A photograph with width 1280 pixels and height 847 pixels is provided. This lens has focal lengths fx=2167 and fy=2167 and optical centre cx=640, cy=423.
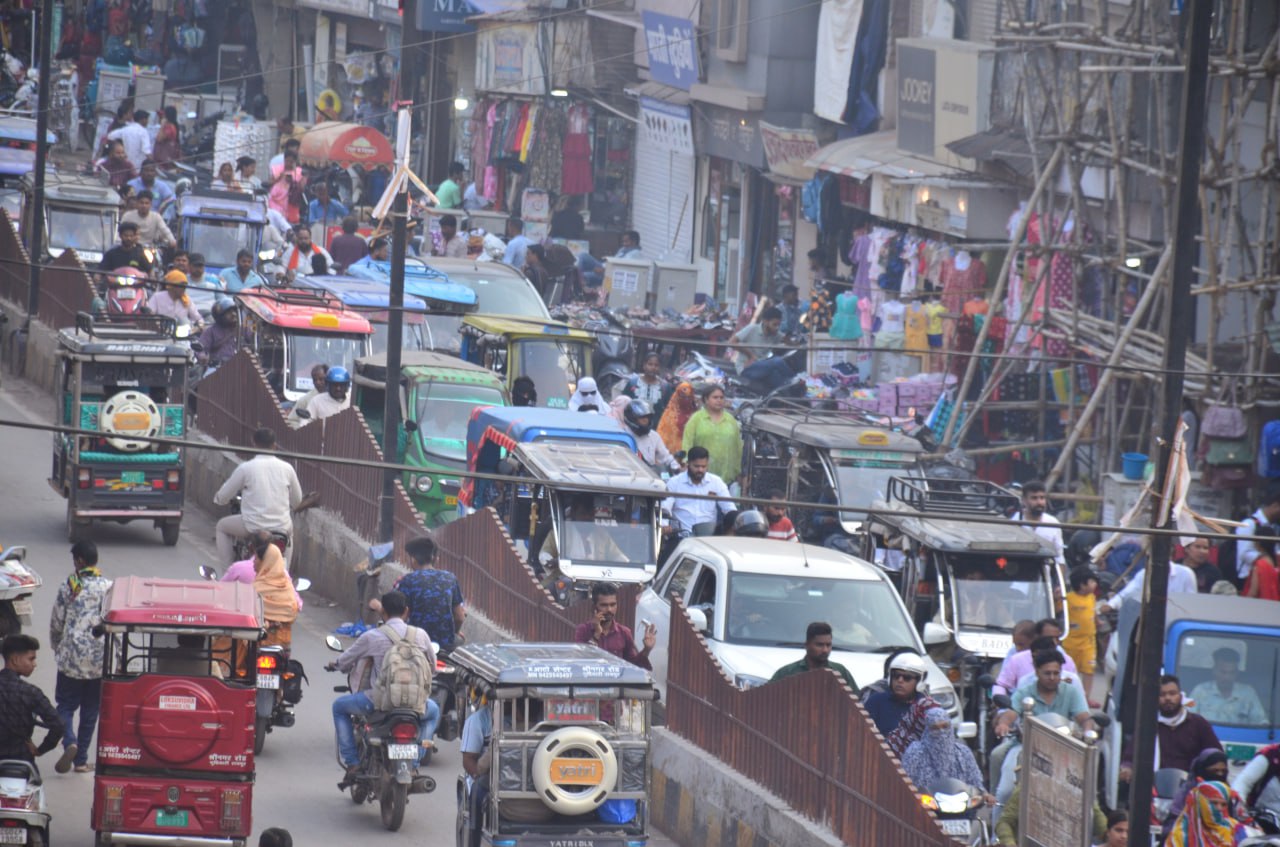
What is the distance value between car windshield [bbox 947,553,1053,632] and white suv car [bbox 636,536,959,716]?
108 centimetres

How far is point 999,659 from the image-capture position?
16141 mm

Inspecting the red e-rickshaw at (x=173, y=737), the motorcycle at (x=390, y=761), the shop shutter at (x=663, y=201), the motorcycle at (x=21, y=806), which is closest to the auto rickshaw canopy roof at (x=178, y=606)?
the red e-rickshaw at (x=173, y=737)

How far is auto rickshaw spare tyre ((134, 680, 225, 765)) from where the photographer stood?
483 inches

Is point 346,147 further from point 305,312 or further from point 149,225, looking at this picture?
point 305,312

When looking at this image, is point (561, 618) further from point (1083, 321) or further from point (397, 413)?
point (1083, 321)

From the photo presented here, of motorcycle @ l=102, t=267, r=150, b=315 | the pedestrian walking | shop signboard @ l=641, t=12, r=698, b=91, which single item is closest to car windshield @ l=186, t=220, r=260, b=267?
motorcycle @ l=102, t=267, r=150, b=315

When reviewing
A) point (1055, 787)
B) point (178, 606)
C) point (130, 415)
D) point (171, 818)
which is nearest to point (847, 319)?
point (130, 415)

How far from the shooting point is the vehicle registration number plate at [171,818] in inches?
484

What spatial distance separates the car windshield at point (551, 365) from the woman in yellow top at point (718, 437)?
299cm

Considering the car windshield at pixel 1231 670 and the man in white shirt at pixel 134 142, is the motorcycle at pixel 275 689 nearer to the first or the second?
the car windshield at pixel 1231 670

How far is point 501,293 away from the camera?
29.0m

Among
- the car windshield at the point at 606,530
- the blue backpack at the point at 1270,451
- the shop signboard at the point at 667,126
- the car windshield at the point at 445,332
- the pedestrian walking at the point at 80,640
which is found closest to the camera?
the pedestrian walking at the point at 80,640

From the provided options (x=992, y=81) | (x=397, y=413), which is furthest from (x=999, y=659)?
(x=992, y=81)

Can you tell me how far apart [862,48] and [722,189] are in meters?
6.15
